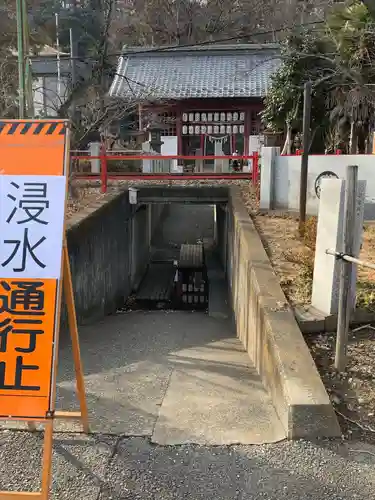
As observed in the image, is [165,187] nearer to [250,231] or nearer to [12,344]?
[250,231]

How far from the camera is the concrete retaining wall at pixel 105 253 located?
28.3 feet

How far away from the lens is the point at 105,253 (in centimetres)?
1088

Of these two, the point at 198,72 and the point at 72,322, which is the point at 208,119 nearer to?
the point at 198,72

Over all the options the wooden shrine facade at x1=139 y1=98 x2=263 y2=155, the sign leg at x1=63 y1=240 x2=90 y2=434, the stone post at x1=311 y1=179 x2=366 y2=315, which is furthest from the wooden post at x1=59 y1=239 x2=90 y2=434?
the wooden shrine facade at x1=139 y1=98 x2=263 y2=155

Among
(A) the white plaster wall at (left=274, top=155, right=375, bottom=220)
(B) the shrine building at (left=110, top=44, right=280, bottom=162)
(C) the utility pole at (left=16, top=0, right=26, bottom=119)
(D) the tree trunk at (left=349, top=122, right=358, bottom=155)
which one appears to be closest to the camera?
(C) the utility pole at (left=16, top=0, right=26, bottom=119)

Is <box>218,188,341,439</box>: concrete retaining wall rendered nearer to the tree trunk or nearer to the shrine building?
the tree trunk

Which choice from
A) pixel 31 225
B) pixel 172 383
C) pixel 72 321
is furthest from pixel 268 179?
pixel 31 225

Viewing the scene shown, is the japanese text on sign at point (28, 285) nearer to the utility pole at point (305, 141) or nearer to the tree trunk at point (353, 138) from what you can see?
the utility pole at point (305, 141)

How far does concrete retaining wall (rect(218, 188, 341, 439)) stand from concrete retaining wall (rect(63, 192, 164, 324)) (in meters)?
3.21

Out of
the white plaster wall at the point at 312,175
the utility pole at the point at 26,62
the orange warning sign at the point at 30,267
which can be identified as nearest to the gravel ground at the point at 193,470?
the orange warning sign at the point at 30,267

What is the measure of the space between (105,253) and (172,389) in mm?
6774

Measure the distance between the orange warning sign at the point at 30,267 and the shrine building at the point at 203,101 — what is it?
16.5m

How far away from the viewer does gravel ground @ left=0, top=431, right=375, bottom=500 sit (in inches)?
107

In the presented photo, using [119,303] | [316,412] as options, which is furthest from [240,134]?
[316,412]
